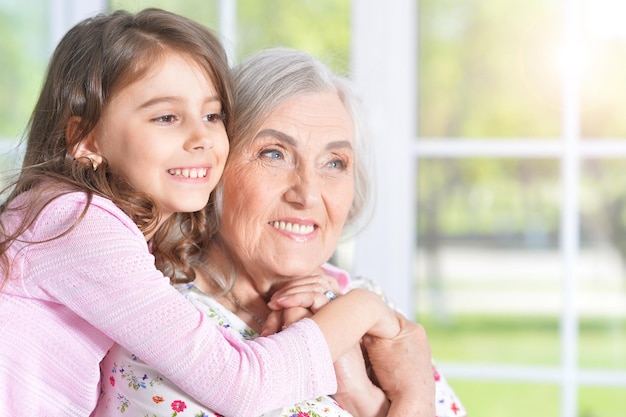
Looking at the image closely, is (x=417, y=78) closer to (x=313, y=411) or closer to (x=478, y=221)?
(x=478, y=221)

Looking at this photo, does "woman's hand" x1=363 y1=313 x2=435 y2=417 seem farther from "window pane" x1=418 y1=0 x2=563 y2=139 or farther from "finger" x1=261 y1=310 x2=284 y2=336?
"window pane" x1=418 y1=0 x2=563 y2=139

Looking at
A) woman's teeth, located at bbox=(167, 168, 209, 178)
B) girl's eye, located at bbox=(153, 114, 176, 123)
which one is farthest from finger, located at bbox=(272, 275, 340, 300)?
girl's eye, located at bbox=(153, 114, 176, 123)

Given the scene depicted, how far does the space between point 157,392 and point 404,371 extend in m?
0.56

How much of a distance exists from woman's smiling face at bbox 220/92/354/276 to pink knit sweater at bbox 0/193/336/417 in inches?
10.8

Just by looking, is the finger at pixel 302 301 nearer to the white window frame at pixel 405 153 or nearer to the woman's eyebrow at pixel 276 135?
the woman's eyebrow at pixel 276 135

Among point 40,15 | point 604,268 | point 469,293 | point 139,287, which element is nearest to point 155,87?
point 139,287

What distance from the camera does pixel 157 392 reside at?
5.90 feet

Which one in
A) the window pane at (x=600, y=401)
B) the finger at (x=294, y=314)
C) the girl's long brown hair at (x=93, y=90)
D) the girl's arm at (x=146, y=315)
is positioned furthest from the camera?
the window pane at (x=600, y=401)

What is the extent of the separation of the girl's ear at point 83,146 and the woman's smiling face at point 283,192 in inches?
12.7

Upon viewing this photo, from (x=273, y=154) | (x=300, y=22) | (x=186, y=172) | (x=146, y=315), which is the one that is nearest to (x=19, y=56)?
(x=300, y=22)

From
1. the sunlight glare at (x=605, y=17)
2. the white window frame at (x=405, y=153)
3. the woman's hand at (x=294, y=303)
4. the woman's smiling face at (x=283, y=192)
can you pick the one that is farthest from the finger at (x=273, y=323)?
the sunlight glare at (x=605, y=17)

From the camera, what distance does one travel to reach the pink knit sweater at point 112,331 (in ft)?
5.29

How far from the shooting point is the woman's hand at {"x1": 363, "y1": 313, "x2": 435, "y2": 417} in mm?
2000

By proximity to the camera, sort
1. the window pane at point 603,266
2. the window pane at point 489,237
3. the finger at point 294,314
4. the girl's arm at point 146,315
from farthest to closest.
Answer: the window pane at point 489,237
the window pane at point 603,266
the finger at point 294,314
the girl's arm at point 146,315
